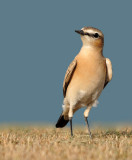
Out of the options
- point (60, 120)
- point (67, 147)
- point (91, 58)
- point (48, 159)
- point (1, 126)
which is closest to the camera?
point (48, 159)

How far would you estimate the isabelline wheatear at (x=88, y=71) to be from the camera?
29.3 ft

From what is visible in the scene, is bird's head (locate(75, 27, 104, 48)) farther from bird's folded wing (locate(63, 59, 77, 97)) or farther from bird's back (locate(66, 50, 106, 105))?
bird's folded wing (locate(63, 59, 77, 97))

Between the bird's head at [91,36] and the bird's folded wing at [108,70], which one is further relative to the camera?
the bird's folded wing at [108,70]

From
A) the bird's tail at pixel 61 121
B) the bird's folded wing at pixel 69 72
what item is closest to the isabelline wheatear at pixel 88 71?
the bird's folded wing at pixel 69 72

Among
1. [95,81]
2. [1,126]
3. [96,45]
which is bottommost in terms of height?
[1,126]

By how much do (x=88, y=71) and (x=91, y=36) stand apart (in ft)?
2.72

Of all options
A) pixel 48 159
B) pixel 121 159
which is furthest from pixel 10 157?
pixel 121 159

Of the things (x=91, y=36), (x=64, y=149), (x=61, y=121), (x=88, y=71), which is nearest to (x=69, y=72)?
(x=88, y=71)

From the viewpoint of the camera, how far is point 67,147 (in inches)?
289

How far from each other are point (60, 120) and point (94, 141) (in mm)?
2426

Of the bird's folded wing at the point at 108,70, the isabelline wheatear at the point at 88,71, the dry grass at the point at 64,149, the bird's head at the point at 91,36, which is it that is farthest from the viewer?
the bird's folded wing at the point at 108,70

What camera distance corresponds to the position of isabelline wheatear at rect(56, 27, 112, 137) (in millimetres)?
8945

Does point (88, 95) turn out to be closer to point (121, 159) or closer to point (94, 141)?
point (94, 141)

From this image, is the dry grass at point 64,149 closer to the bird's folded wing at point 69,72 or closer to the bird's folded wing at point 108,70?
the bird's folded wing at point 69,72
